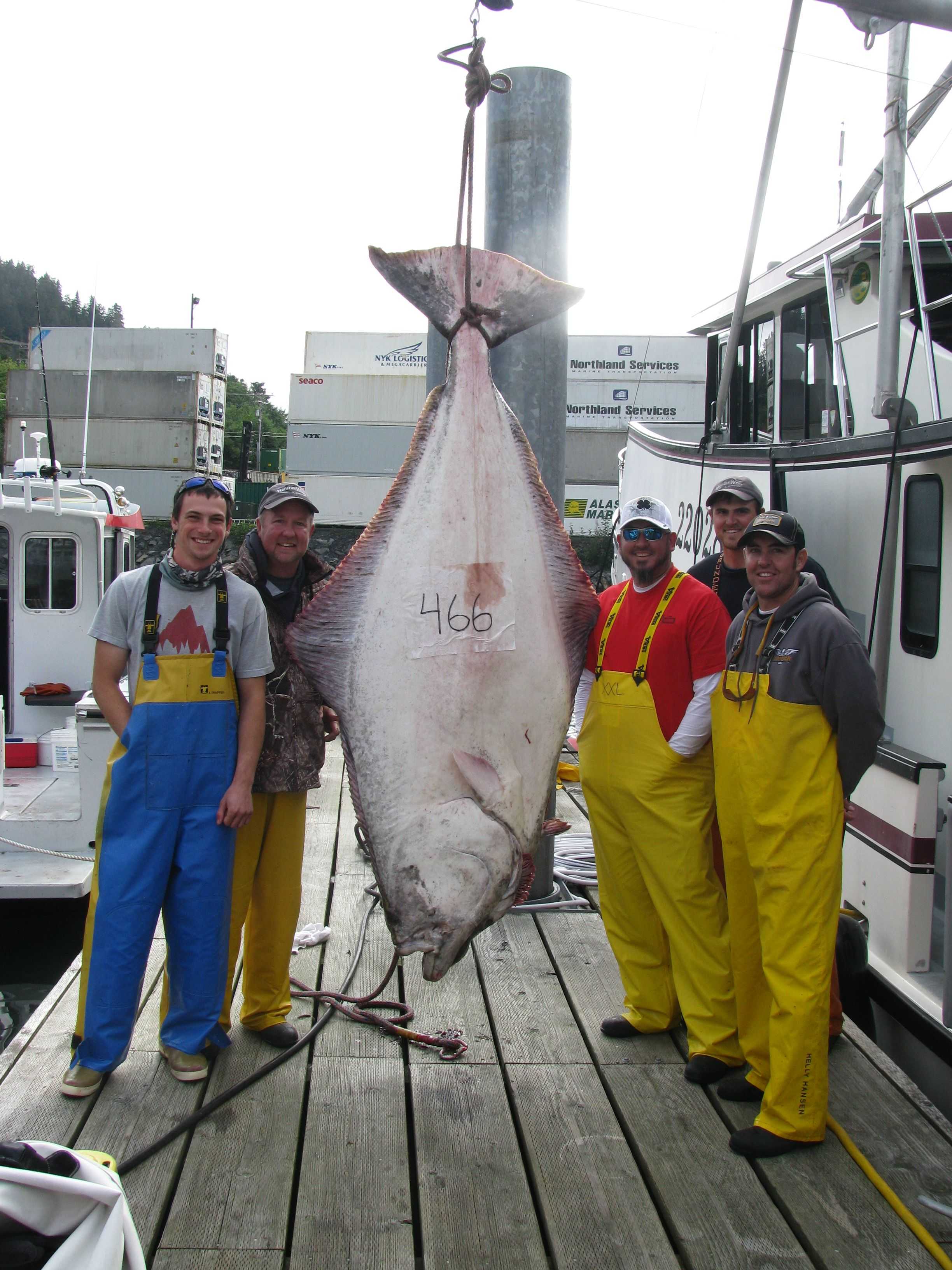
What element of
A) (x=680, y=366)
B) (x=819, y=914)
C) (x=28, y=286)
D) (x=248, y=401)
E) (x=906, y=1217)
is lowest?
(x=906, y=1217)

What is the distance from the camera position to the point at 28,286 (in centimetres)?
7550

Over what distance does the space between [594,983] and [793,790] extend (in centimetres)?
125

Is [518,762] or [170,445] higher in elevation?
[170,445]

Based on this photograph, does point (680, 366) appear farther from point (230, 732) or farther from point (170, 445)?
point (230, 732)

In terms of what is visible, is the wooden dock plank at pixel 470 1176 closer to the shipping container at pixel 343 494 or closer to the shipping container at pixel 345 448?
the shipping container at pixel 343 494

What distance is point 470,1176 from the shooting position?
2295mm

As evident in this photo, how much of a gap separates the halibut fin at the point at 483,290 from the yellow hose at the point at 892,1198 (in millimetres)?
2084

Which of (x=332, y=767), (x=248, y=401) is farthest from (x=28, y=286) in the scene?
(x=332, y=767)

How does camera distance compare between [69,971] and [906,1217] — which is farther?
[69,971]

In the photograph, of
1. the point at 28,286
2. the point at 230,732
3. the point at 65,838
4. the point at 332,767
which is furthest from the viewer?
the point at 28,286

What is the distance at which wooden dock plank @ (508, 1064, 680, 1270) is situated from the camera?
6.72ft

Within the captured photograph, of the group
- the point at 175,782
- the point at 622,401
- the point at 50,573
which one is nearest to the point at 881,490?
the point at 175,782

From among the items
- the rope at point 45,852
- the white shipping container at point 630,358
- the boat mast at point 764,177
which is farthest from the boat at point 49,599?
the white shipping container at point 630,358

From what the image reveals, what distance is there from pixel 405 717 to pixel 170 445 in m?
27.3
